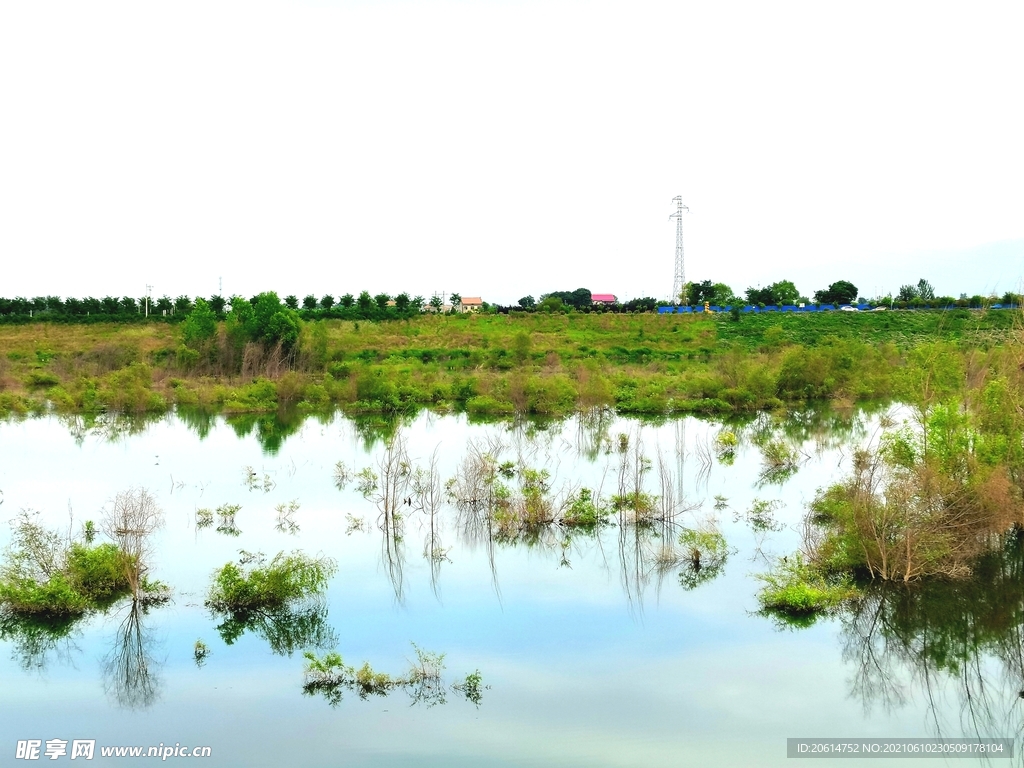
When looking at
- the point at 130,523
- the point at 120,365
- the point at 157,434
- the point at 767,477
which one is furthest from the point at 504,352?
the point at 130,523

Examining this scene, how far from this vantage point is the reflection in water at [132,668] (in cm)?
1038

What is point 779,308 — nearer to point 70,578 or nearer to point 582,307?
point 582,307

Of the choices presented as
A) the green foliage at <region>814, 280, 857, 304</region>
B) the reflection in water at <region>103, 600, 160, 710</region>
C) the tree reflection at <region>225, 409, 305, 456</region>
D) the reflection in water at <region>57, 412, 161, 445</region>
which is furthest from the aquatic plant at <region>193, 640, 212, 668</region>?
the green foliage at <region>814, 280, 857, 304</region>

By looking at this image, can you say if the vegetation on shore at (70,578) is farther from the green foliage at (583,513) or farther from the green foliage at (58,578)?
the green foliage at (583,513)

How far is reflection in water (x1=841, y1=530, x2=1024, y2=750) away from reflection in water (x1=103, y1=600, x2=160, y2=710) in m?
7.87

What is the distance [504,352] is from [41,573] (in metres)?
33.8

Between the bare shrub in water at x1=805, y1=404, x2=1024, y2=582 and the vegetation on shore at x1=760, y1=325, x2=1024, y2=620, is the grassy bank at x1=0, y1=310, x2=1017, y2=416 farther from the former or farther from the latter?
the bare shrub in water at x1=805, y1=404, x2=1024, y2=582

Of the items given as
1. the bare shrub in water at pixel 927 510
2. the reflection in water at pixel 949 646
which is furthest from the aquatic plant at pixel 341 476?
the reflection in water at pixel 949 646

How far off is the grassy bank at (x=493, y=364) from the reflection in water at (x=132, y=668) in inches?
575

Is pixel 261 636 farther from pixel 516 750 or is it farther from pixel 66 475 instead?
pixel 66 475

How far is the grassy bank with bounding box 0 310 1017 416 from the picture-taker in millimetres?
32875

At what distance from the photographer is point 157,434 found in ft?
90.5

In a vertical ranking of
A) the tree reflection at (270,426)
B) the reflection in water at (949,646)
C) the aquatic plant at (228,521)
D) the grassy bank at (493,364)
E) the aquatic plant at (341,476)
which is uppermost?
the grassy bank at (493,364)

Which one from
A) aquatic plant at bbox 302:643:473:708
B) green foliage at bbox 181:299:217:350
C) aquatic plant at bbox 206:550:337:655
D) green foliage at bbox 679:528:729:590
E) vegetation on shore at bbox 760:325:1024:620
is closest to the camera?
aquatic plant at bbox 302:643:473:708
